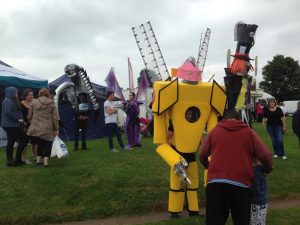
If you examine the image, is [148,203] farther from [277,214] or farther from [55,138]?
[55,138]

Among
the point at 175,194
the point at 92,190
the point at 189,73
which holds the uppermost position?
the point at 189,73

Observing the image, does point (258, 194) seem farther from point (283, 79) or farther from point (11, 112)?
point (283, 79)

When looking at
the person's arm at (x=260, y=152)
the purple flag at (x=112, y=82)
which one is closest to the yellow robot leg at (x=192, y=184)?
the person's arm at (x=260, y=152)

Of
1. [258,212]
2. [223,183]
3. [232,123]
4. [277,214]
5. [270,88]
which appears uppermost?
[270,88]

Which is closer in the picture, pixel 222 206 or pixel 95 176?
pixel 222 206

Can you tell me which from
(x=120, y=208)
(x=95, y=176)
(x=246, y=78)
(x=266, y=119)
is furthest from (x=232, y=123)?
(x=266, y=119)

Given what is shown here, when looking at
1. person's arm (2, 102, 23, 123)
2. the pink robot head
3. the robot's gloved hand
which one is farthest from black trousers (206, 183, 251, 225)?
person's arm (2, 102, 23, 123)

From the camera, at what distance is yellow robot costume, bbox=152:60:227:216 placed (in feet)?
17.3

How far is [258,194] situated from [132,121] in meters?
7.43

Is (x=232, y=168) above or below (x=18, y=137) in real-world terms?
below

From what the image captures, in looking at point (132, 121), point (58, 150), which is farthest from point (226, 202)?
point (132, 121)

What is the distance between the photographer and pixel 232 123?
396 centimetres

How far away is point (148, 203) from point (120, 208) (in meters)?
0.47

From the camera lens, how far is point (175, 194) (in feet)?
17.9
